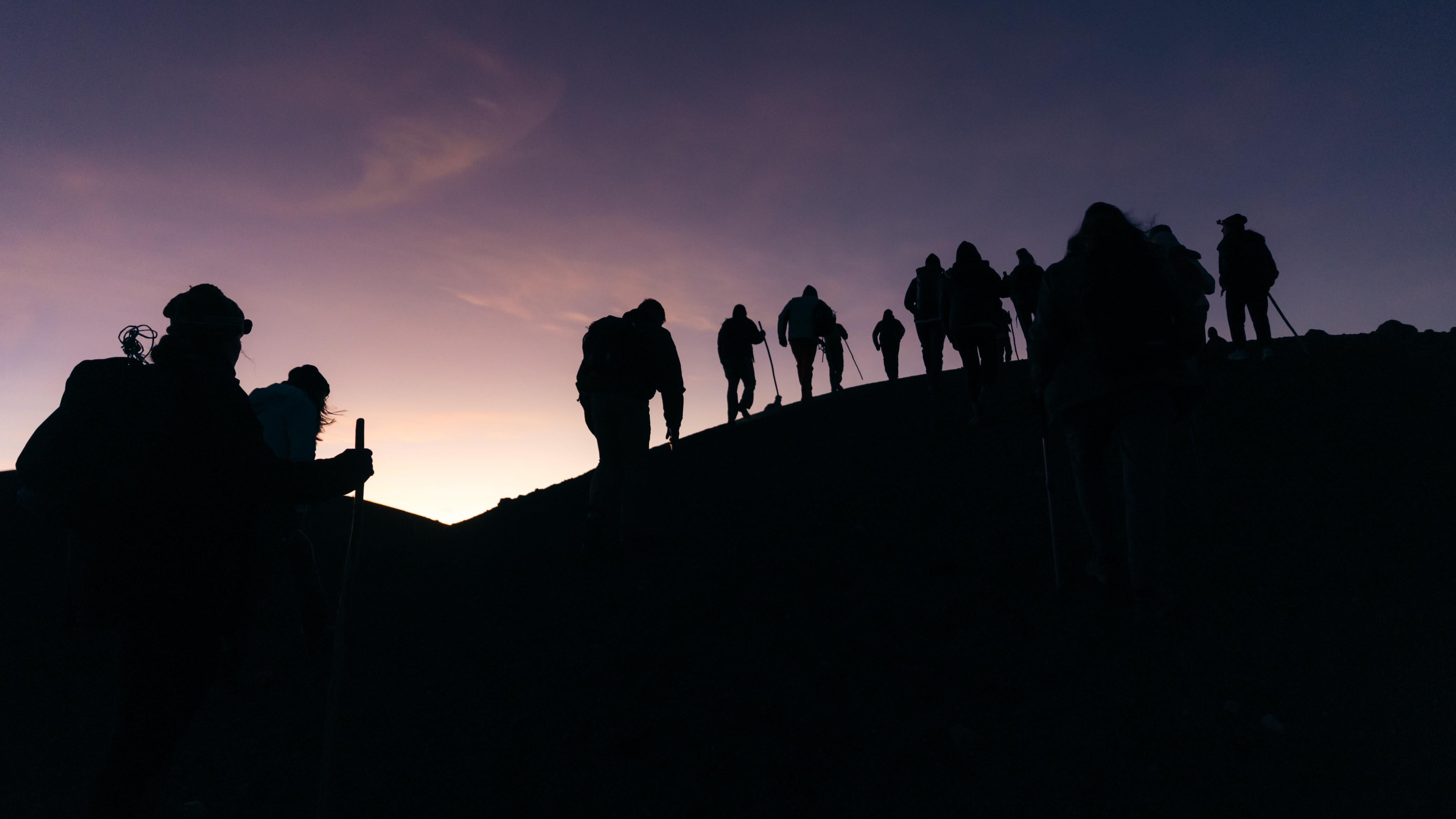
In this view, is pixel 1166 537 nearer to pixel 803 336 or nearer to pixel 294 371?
pixel 294 371

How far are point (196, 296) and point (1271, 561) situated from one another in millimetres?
5851

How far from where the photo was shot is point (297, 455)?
5062 mm

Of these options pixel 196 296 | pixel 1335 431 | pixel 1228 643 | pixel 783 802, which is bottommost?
pixel 783 802

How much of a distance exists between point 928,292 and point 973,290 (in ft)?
4.46

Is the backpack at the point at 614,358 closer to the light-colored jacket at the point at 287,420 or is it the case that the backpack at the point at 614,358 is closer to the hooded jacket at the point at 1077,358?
the light-colored jacket at the point at 287,420

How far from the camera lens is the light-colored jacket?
→ 5062mm

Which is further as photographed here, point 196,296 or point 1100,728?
point 1100,728

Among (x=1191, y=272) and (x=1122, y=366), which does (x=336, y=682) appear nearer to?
(x=1122, y=366)

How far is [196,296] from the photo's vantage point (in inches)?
116

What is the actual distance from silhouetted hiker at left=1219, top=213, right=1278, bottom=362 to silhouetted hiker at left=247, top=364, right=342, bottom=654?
11.6 meters

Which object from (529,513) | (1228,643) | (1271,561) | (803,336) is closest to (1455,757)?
(1228,643)

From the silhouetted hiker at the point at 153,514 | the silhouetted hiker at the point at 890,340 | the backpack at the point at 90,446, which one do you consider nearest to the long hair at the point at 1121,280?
the silhouetted hiker at the point at 153,514

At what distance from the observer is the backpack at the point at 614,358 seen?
6.65m

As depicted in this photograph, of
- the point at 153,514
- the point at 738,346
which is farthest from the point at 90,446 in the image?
the point at 738,346
